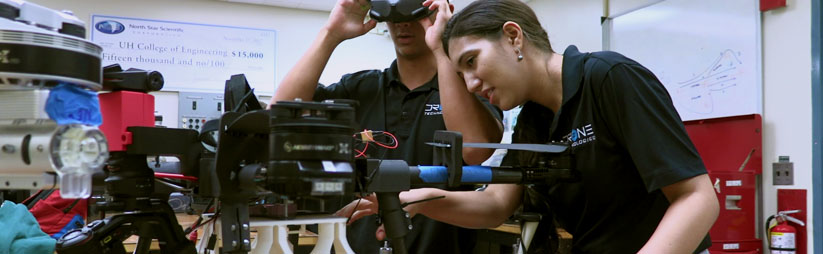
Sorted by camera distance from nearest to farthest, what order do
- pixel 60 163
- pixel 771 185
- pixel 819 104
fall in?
pixel 60 163 → pixel 819 104 → pixel 771 185

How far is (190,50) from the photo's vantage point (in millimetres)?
5801

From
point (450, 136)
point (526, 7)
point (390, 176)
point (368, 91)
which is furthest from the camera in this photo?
point (368, 91)

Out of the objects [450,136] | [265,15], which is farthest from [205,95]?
[450,136]

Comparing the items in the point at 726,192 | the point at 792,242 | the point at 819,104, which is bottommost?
the point at 792,242

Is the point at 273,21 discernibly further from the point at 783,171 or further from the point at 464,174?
the point at 464,174

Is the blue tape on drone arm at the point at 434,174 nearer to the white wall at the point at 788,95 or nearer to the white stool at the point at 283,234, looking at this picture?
the white stool at the point at 283,234

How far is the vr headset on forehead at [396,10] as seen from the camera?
134 cm

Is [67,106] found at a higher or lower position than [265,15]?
lower

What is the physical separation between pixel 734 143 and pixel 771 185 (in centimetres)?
29

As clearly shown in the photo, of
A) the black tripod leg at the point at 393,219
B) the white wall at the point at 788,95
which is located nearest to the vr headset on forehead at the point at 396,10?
the black tripod leg at the point at 393,219

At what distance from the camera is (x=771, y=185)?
10.3 ft

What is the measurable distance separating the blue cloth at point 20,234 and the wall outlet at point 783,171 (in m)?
2.99

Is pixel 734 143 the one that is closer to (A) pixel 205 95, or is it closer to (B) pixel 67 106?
(B) pixel 67 106

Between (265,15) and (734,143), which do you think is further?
(265,15)
